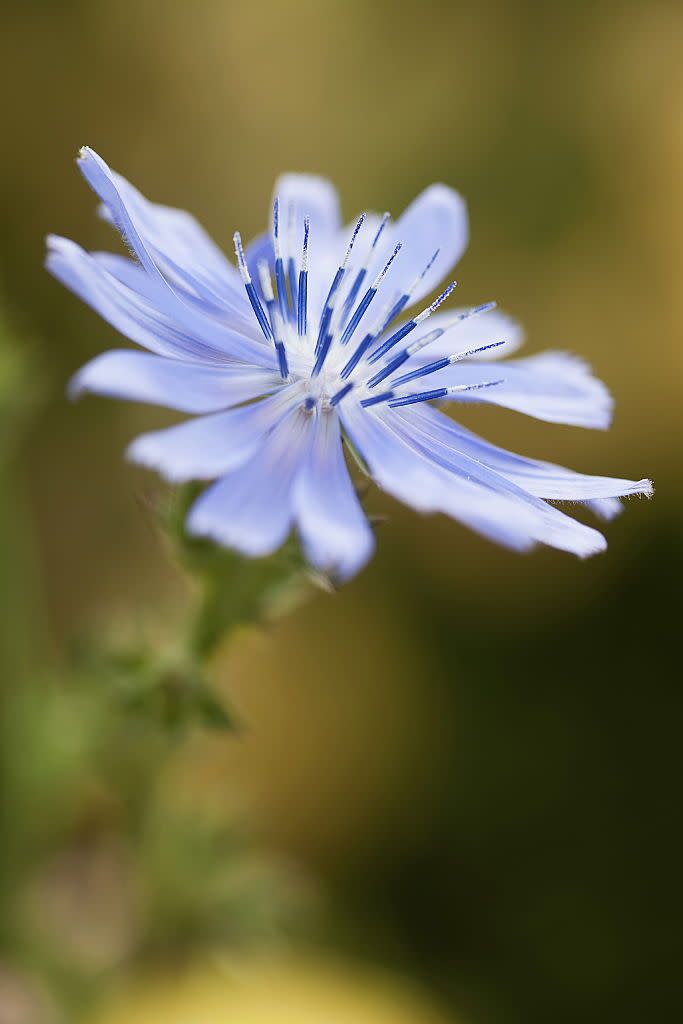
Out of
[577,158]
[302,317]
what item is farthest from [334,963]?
[577,158]

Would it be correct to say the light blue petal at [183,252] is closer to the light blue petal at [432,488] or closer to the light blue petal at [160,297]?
the light blue petal at [160,297]

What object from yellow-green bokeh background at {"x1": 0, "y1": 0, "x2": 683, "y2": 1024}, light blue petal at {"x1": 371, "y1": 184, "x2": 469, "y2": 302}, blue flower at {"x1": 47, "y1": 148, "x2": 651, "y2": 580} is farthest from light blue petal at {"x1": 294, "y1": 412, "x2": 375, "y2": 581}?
yellow-green bokeh background at {"x1": 0, "y1": 0, "x2": 683, "y2": 1024}

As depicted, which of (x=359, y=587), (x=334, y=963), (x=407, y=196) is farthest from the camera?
(x=407, y=196)

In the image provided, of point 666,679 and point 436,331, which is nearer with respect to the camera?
point 436,331

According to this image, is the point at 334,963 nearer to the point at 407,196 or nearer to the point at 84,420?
the point at 84,420

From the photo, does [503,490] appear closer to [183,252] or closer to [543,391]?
[543,391]

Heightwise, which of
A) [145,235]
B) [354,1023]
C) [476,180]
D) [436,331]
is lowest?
[354,1023]

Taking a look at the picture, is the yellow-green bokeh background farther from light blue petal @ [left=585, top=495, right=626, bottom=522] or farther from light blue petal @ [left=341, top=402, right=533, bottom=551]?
light blue petal @ [left=585, top=495, right=626, bottom=522]
